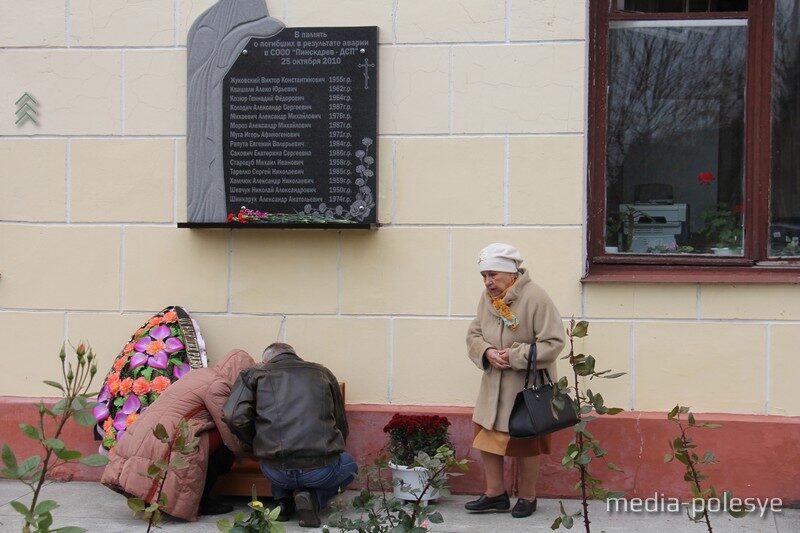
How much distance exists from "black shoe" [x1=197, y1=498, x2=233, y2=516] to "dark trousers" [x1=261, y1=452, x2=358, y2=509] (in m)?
0.31

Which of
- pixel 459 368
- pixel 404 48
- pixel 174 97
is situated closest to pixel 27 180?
pixel 174 97

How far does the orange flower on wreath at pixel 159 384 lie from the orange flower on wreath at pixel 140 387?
0.03m

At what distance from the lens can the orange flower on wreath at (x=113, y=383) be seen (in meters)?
5.84

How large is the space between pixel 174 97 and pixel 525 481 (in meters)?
3.12

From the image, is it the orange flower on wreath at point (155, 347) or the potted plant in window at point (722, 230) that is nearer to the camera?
the orange flower on wreath at point (155, 347)

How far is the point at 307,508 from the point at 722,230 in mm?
2972

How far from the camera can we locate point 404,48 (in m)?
5.99

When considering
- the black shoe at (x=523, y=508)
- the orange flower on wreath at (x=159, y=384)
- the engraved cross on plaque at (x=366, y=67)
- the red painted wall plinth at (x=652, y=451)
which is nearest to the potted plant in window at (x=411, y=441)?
the red painted wall plinth at (x=652, y=451)

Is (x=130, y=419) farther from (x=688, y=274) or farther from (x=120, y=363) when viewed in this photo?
(x=688, y=274)

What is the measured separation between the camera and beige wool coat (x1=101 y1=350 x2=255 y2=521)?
523 centimetres

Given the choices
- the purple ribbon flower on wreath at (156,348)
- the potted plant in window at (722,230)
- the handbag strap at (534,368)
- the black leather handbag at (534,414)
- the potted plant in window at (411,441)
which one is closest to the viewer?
the black leather handbag at (534,414)

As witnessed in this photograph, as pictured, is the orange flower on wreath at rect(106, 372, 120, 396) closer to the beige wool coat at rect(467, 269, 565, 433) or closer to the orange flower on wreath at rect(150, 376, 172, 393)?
the orange flower on wreath at rect(150, 376, 172, 393)

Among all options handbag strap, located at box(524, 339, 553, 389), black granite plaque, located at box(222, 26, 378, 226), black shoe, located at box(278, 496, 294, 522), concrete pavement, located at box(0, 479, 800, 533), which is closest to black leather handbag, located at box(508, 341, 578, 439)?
handbag strap, located at box(524, 339, 553, 389)

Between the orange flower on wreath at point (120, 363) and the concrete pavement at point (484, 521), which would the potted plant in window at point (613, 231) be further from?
the orange flower on wreath at point (120, 363)
